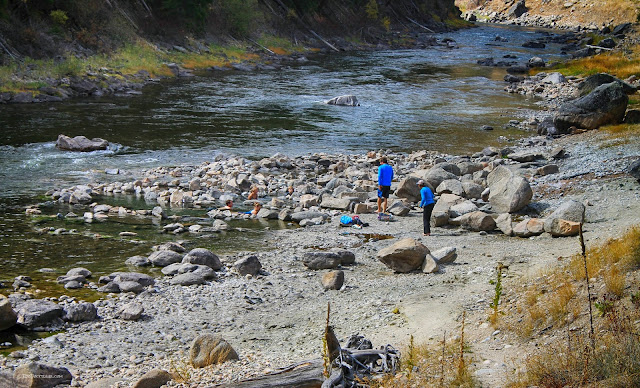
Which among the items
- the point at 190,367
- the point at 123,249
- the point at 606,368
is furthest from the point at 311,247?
the point at 606,368

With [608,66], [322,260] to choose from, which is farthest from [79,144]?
[608,66]

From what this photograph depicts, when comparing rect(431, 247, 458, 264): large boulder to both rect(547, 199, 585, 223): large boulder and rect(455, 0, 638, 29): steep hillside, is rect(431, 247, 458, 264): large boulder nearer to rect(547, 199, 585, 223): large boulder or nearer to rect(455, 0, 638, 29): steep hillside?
rect(547, 199, 585, 223): large boulder

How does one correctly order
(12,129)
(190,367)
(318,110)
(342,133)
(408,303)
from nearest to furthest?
(190,367)
(408,303)
(12,129)
(342,133)
(318,110)

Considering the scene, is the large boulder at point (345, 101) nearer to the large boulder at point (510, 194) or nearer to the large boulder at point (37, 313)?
the large boulder at point (510, 194)

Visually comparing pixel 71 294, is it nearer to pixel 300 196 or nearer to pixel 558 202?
pixel 300 196

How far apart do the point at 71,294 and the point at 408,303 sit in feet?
21.2

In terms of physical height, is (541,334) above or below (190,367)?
above

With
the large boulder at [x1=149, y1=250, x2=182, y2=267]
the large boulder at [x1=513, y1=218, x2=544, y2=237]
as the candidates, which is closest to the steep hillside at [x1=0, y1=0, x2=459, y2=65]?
the large boulder at [x1=149, y1=250, x2=182, y2=267]

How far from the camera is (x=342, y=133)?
31.4 metres

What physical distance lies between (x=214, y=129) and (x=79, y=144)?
689 centimetres

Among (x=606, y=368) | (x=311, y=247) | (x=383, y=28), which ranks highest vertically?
(x=383, y=28)

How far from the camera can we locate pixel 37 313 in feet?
35.8

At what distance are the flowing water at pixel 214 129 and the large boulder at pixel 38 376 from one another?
13.6ft

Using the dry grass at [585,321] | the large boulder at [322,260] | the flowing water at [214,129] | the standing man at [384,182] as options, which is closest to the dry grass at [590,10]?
the flowing water at [214,129]
